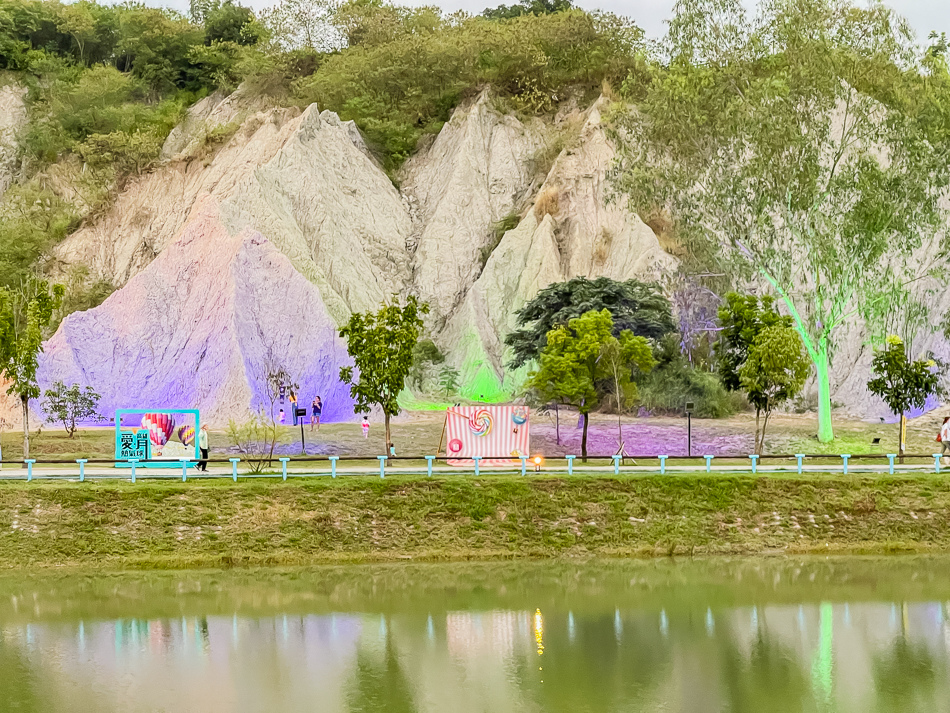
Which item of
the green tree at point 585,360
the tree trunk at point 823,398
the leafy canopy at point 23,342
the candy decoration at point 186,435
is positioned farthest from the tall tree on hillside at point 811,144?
the leafy canopy at point 23,342

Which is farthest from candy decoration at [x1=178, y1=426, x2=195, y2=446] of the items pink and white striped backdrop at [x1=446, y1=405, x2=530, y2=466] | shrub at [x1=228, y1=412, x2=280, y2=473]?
pink and white striped backdrop at [x1=446, y1=405, x2=530, y2=466]

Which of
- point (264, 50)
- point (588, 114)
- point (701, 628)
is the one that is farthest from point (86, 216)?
point (701, 628)

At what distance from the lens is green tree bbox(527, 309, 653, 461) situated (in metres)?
39.7

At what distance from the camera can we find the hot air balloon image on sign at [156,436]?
121ft

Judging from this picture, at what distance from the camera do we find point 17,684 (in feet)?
60.5

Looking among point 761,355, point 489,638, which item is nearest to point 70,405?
point 761,355

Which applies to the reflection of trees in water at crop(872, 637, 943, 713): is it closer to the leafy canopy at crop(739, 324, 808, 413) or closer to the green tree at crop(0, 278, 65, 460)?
the leafy canopy at crop(739, 324, 808, 413)

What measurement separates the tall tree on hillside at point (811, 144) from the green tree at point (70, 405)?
82.3 ft

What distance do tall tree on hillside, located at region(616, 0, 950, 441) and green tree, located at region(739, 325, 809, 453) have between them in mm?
7482

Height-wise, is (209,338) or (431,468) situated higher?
(209,338)

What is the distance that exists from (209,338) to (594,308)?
17486 millimetres

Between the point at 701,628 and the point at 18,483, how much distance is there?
19942mm

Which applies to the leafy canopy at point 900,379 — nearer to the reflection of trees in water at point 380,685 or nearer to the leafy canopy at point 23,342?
the reflection of trees in water at point 380,685

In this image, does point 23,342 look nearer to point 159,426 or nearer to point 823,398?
point 159,426
